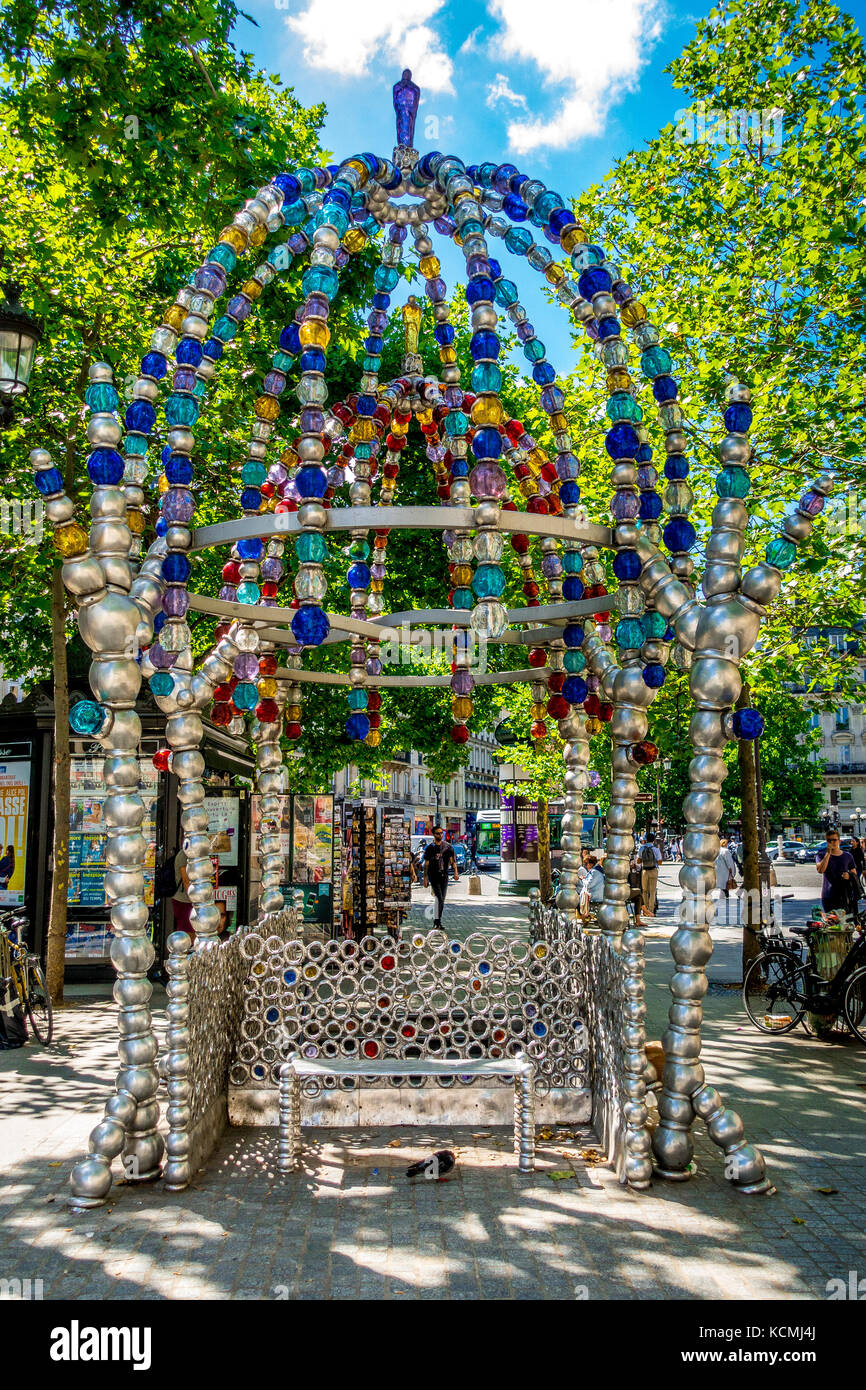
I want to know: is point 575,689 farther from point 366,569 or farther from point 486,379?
point 486,379

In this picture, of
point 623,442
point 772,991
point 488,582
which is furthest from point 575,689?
point 772,991

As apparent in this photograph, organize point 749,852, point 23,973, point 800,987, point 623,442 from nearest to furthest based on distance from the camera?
point 623,442
point 23,973
point 800,987
point 749,852

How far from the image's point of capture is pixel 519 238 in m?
6.07

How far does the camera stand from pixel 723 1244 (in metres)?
4.48

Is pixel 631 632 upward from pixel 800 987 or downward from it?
upward

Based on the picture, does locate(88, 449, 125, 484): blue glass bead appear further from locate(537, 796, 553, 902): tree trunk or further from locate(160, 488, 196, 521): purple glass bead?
locate(537, 796, 553, 902): tree trunk

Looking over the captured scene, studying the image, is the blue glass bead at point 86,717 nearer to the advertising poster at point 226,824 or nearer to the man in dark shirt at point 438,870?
the advertising poster at point 226,824

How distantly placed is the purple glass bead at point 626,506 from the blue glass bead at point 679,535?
28 centimetres

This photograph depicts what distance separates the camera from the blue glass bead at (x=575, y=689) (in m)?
6.80

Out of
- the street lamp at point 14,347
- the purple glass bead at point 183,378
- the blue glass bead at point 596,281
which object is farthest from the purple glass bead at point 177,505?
the blue glass bead at point 596,281

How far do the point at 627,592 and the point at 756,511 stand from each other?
6.70m

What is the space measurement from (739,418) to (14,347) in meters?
4.54
